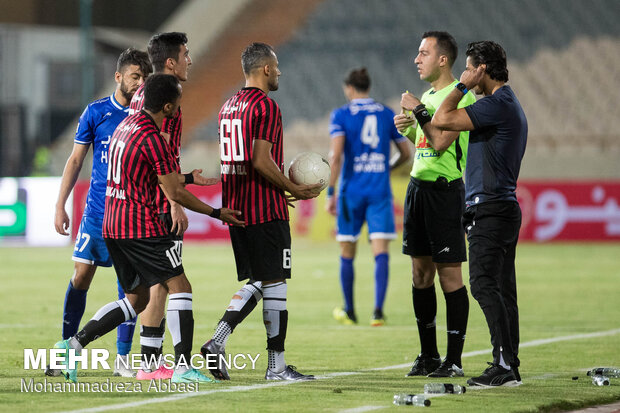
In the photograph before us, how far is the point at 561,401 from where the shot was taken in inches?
242

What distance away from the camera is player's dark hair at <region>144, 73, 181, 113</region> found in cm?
648

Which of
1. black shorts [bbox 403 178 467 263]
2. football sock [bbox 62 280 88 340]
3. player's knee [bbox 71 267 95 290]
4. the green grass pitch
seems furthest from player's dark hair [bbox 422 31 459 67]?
football sock [bbox 62 280 88 340]

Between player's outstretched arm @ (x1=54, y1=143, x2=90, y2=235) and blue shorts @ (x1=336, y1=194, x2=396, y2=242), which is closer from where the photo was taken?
player's outstretched arm @ (x1=54, y1=143, x2=90, y2=235)

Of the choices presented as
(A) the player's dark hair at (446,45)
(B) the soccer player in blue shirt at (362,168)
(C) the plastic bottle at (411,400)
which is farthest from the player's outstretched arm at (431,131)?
(B) the soccer player in blue shirt at (362,168)

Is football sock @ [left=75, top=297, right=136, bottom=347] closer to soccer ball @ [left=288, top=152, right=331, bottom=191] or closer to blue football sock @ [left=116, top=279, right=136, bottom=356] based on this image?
blue football sock @ [left=116, top=279, right=136, bottom=356]

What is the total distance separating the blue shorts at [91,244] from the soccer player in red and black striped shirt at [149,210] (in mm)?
848

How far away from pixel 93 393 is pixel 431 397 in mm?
2051

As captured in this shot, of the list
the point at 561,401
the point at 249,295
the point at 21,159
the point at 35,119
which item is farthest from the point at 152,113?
the point at 35,119

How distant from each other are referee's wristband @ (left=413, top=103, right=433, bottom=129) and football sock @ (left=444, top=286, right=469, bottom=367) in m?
1.29

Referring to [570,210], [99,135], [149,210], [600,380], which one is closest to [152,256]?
[149,210]

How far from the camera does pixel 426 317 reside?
24.6 feet

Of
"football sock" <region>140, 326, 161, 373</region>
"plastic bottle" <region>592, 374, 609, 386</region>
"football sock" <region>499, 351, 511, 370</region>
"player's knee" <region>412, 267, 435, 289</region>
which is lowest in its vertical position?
"plastic bottle" <region>592, 374, 609, 386</region>

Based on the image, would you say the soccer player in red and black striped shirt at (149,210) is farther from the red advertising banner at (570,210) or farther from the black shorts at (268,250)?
the red advertising banner at (570,210)

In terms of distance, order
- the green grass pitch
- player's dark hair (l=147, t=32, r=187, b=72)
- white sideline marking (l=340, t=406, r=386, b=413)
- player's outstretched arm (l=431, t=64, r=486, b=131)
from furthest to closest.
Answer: player's dark hair (l=147, t=32, r=187, b=72) < player's outstretched arm (l=431, t=64, r=486, b=131) < the green grass pitch < white sideline marking (l=340, t=406, r=386, b=413)
